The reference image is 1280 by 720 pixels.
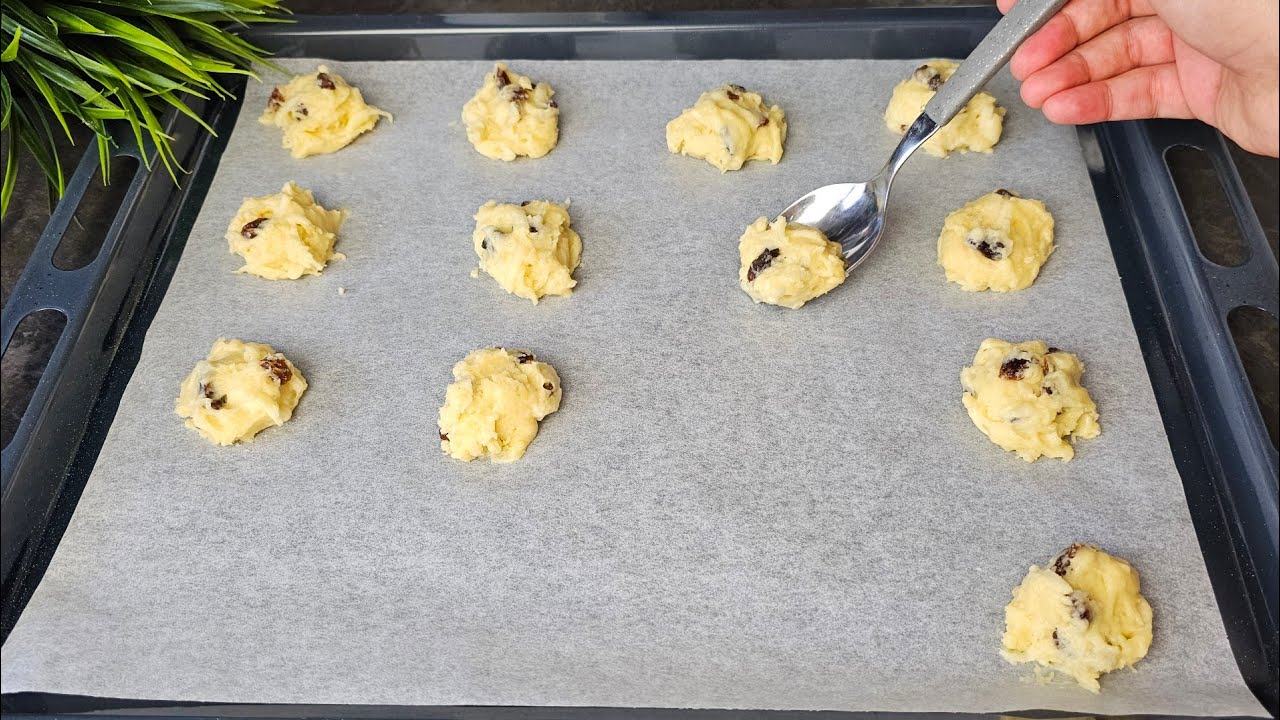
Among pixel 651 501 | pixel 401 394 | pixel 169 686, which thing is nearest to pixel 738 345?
pixel 651 501

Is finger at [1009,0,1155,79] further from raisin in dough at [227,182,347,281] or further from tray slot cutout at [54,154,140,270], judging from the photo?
tray slot cutout at [54,154,140,270]

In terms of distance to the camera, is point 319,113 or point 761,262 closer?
point 761,262

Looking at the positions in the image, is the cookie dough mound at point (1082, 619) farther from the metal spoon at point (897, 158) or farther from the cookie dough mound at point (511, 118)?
the cookie dough mound at point (511, 118)

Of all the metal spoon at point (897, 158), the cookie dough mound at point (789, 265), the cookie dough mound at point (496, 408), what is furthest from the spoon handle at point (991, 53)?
the cookie dough mound at point (496, 408)

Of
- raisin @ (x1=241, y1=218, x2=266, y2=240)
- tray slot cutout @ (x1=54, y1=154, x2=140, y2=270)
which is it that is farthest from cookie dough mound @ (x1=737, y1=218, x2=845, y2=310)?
tray slot cutout @ (x1=54, y1=154, x2=140, y2=270)

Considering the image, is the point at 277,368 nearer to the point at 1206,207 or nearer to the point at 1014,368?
the point at 1014,368

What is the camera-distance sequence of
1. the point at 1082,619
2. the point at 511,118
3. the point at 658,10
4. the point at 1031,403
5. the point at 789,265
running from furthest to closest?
the point at 658,10
the point at 511,118
the point at 789,265
the point at 1031,403
the point at 1082,619

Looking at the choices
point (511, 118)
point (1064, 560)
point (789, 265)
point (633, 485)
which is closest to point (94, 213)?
point (511, 118)
